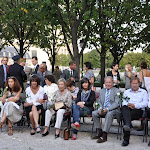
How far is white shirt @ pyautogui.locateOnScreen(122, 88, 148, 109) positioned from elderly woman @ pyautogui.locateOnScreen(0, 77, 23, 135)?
276cm

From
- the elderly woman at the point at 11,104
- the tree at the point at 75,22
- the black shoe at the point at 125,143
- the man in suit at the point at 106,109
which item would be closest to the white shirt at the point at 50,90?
the elderly woman at the point at 11,104

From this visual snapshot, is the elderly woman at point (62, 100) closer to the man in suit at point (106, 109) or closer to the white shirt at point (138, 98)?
the man in suit at point (106, 109)

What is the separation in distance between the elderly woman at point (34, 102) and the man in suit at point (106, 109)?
1522mm

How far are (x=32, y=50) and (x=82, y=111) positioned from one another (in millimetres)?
102796

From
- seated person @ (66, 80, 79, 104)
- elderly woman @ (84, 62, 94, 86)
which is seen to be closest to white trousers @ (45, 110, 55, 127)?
seated person @ (66, 80, 79, 104)

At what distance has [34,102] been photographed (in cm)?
739

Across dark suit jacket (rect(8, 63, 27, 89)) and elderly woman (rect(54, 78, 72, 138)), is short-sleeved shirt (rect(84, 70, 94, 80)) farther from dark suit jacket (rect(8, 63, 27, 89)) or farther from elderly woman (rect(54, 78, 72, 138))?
dark suit jacket (rect(8, 63, 27, 89))

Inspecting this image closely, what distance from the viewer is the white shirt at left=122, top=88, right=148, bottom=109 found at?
6617 millimetres

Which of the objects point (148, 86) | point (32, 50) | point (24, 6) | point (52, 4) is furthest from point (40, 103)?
point (32, 50)

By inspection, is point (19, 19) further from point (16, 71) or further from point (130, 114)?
point (130, 114)

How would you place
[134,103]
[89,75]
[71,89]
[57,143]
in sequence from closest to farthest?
1. [57,143]
2. [134,103]
3. [71,89]
4. [89,75]

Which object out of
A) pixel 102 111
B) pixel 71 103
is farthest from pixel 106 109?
pixel 71 103

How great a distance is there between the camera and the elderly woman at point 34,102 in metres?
7.07

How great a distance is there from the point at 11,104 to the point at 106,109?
8.19 ft
